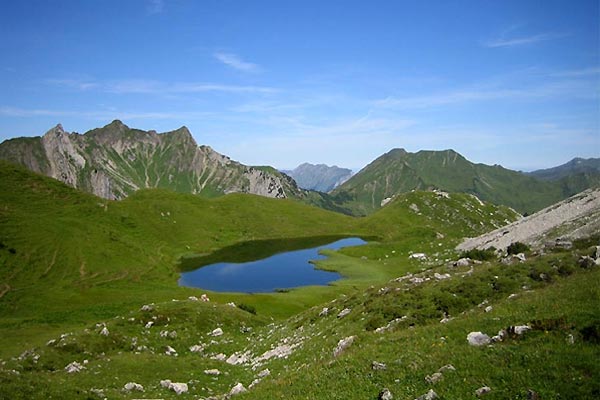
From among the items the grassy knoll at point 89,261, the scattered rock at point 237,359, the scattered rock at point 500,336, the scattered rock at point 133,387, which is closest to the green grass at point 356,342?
the scattered rock at point 500,336

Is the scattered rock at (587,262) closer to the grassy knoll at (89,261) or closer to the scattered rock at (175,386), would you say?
the scattered rock at (175,386)

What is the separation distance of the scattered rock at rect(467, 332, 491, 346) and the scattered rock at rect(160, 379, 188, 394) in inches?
744

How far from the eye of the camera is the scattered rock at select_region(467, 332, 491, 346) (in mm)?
18766

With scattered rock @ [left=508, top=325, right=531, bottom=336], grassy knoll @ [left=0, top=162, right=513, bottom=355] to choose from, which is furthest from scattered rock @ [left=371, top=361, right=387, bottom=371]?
grassy knoll @ [left=0, top=162, right=513, bottom=355]

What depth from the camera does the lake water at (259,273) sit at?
118456 millimetres

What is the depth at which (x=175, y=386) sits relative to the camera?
2741 cm

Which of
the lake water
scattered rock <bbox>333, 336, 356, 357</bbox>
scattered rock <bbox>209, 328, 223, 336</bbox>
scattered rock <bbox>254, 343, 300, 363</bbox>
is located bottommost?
the lake water

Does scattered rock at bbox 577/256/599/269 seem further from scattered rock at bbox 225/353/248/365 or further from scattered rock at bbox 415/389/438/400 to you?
scattered rock at bbox 225/353/248/365

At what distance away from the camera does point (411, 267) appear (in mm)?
130750

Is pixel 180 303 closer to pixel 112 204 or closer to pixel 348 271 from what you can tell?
pixel 348 271

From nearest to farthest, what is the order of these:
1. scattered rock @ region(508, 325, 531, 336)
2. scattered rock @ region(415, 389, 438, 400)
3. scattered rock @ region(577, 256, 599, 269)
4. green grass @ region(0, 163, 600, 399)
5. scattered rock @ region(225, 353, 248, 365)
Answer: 1. scattered rock @ region(415, 389, 438, 400)
2. green grass @ region(0, 163, 600, 399)
3. scattered rock @ region(508, 325, 531, 336)
4. scattered rock @ region(577, 256, 599, 269)
5. scattered rock @ region(225, 353, 248, 365)

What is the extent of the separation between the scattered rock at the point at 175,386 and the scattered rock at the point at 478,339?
62.0 ft

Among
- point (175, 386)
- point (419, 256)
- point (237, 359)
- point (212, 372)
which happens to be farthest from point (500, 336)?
point (419, 256)

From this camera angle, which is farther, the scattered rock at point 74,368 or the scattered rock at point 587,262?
the scattered rock at point 74,368
